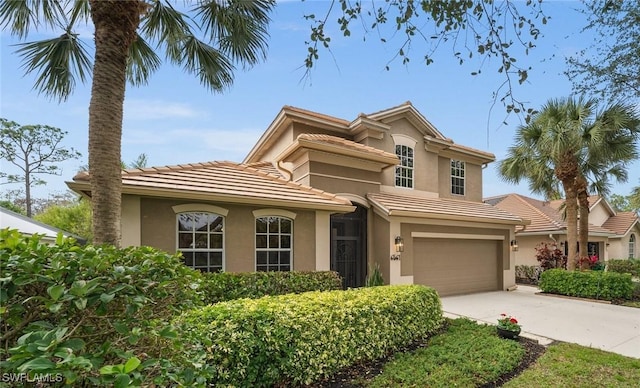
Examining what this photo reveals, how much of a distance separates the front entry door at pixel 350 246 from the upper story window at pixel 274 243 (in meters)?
2.50

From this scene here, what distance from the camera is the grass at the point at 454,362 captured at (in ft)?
17.0

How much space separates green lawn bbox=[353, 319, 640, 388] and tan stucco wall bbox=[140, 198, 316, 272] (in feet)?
15.0

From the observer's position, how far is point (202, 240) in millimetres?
9000

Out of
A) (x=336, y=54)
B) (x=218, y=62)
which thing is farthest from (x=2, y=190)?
(x=336, y=54)

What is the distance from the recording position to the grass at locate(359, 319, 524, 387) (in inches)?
204

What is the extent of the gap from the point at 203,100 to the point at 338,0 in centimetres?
664

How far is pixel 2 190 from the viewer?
94.3 feet

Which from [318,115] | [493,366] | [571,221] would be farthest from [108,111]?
[571,221]

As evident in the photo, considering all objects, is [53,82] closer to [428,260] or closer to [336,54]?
[336,54]

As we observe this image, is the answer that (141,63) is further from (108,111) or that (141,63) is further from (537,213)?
(537,213)

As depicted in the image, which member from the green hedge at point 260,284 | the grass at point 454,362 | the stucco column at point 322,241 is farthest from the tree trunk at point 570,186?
the green hedge at point 260,284

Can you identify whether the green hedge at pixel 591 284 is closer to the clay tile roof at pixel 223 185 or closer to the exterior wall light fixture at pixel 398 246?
the exterior wall light fixture at pixel 398 246

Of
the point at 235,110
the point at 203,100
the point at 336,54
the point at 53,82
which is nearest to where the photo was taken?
the point at 336,54

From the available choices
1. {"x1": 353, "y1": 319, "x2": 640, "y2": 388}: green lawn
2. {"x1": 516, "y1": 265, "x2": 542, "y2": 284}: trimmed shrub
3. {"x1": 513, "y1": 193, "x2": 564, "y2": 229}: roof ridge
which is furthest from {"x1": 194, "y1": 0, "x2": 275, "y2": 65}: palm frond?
{"x1": 513, "y1": 193, "x2": 564, "y2": 229}: roof ridge
